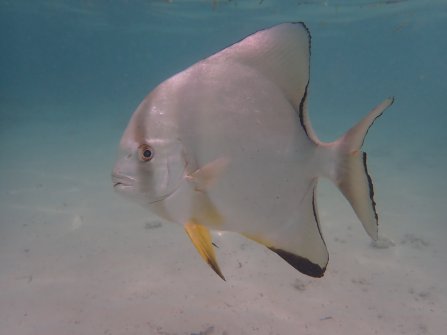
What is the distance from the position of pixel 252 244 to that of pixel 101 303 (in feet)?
8.87

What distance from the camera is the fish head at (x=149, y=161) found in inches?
44.3

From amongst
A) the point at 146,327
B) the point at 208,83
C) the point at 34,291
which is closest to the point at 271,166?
the point at 208,83

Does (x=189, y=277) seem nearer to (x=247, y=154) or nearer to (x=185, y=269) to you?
(x=185, y=269)

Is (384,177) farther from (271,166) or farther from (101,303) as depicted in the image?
(271,166)

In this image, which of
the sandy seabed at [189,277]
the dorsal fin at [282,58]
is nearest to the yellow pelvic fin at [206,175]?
the dorsal fin at [282,58]

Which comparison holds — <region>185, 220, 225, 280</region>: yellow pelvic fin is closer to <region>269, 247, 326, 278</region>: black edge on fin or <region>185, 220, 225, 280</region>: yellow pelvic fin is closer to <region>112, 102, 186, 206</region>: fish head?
<region>112, 102, 186, 206</region>: fish head

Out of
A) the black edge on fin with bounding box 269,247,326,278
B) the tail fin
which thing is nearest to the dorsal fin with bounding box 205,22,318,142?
the tail fin

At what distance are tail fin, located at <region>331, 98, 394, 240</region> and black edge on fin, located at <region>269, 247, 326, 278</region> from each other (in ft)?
0.67

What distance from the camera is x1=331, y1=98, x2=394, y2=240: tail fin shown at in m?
1.16

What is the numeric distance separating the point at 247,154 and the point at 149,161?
0.31 m

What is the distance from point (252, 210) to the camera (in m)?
1.21

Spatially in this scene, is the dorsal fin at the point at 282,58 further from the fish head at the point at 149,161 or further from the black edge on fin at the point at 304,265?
the black edge on fin at the point at 304,265

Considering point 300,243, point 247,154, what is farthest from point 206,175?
point 300,243

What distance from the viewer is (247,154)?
46.8 inches
